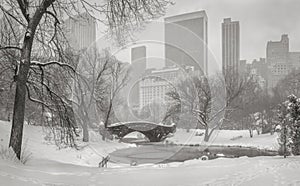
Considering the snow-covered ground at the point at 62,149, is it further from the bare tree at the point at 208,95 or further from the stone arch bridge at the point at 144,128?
the bare tree at the point at 208,95

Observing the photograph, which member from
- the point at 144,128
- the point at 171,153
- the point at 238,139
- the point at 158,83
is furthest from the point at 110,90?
the point at 238,139

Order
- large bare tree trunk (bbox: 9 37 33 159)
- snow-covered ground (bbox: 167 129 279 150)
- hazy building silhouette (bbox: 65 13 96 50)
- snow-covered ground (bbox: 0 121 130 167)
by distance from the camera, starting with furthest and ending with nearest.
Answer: snow-covered ground (bbox: 167 129 279 150)
snow-covered ground (bbox: 0 121 130 167)
hazy building silhouette (bbox: 65 13 96 50)
large bare tree trunk (bbox: 9 37 33 159)

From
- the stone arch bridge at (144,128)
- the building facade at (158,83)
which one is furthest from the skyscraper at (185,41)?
the stone arch bridge at (144,128)

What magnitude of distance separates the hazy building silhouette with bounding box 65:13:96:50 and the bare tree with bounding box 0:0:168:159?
0.48 feet

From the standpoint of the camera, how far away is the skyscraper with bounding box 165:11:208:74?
3906mm

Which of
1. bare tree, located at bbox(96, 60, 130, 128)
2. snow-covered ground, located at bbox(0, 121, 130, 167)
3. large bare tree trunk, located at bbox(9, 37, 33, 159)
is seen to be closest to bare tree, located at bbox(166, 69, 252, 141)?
bare tree, located at bbox(96, 60, 130, 128)

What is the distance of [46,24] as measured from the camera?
4586 millimetres

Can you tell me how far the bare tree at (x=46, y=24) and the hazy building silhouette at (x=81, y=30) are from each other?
0.15 metres

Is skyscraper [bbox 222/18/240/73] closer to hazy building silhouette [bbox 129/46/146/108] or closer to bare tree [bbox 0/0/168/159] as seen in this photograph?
bare tree [bbox 0/0/168/159]

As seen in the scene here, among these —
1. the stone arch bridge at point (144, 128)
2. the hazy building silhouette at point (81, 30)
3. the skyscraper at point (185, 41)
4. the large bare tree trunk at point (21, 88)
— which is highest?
the hazy building silhouette at point (81, 30)

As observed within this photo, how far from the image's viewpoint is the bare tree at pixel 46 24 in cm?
376

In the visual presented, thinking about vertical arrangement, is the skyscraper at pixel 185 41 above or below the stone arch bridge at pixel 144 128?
above

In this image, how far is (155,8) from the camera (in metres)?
4.24

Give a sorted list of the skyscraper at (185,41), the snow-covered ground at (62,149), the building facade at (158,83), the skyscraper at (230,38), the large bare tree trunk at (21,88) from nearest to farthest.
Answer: the large bare tree trunk at (21,88)
the skyscraper at (185,41)
the building facade at (158,83)
the skyscraper at (230,38)
the snow-covered ground at (62,149)
